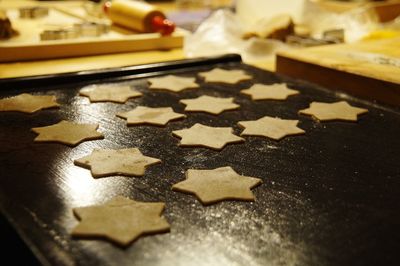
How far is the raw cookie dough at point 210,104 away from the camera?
1357 mm

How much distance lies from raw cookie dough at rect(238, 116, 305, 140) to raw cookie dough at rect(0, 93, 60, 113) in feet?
1.89

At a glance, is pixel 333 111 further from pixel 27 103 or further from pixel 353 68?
pixel 27 103

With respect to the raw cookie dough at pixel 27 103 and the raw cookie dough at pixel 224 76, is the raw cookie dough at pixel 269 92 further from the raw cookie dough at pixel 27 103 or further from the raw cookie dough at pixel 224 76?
the raw cookie dough at pixel 27 103

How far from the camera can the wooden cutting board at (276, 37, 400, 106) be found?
1.50 m

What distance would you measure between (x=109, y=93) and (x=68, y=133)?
33 cm

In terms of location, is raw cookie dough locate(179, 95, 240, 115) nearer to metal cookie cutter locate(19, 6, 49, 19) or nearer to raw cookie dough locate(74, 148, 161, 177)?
raw cookie dough locate(74, 148, 161, 177)

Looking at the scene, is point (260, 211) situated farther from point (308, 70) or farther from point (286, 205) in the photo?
point (308, 70)

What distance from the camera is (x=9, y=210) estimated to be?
2.64 ft

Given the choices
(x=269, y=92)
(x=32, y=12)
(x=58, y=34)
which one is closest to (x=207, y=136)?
(x=269, y=92)

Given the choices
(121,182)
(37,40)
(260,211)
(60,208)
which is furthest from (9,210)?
(37,40)

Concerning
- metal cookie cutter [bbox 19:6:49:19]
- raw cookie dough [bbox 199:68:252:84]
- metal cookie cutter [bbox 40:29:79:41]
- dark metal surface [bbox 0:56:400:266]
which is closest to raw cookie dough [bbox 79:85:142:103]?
dark metal surface [bbox 0:56:400:266]

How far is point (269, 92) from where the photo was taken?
1.50 meters

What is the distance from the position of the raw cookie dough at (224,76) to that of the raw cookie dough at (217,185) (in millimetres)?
692

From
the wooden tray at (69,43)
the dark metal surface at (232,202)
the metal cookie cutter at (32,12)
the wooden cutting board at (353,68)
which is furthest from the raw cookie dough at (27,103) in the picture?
the metal cookie cutter at (32,12)
